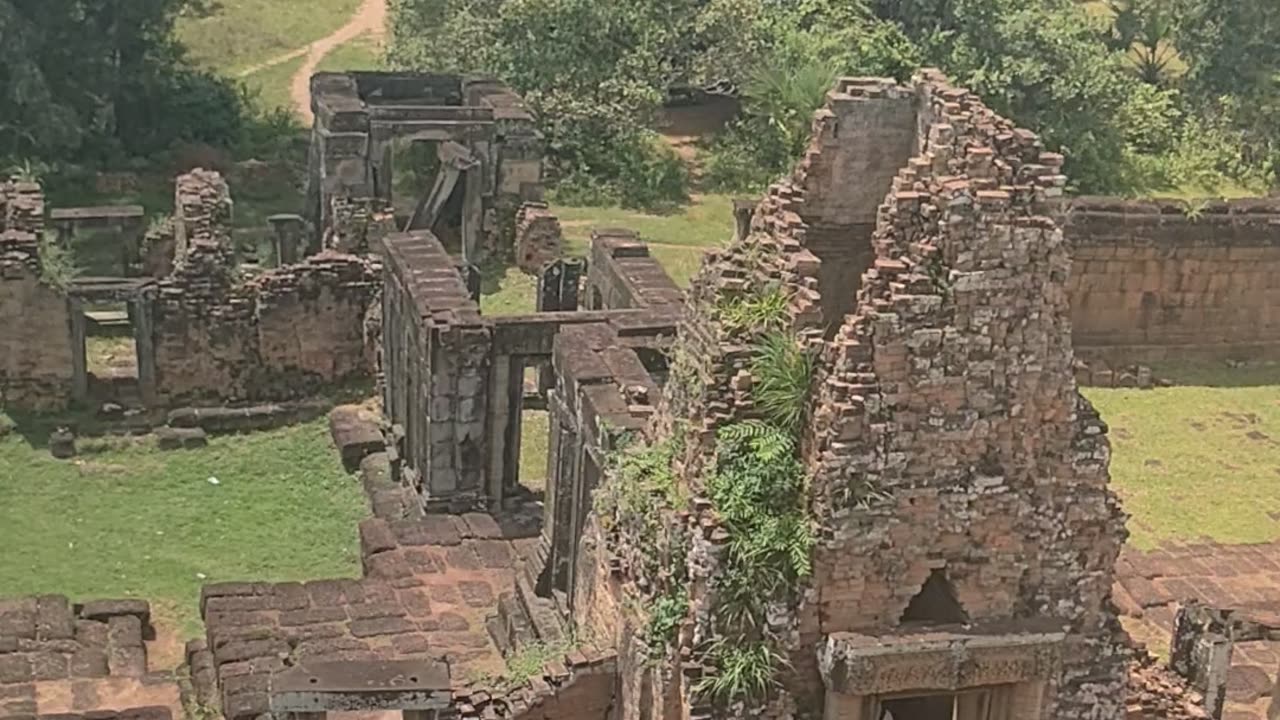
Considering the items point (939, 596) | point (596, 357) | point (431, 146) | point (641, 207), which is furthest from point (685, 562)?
point (641, 207)

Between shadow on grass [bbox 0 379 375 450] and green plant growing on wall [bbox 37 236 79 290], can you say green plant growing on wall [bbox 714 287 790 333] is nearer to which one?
shadow on grass [bbox 0 379 375 450]

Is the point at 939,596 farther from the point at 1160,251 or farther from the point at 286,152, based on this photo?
the point at 286,152

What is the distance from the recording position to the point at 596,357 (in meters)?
14.6

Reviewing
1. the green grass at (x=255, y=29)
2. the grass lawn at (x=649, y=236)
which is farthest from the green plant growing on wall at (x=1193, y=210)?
the green grass at (x=255, y=29)

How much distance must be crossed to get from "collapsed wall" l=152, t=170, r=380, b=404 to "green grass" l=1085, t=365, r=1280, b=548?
9830mm

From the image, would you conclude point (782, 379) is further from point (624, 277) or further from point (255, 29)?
point (255, 29)

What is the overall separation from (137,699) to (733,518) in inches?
253

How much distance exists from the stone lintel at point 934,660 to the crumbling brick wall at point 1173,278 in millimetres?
15737

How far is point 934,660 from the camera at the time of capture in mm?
8508

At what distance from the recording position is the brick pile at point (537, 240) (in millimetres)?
26234

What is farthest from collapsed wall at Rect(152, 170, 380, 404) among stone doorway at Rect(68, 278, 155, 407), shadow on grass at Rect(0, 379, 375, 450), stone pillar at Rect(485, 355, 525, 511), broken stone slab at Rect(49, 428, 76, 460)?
stone pillar at Rect(485, 355, 525, 511)

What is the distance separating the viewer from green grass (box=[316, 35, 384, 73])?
3916cm

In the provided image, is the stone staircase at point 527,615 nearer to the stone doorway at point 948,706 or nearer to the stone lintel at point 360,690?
the stone lintel at point 360,690

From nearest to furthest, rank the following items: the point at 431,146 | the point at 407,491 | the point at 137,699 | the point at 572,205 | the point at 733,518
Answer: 1. the point at 733,518
2. the point at 137,699
3. the point at 407,491
4. the point at 431,146
5. the point at 572,205
